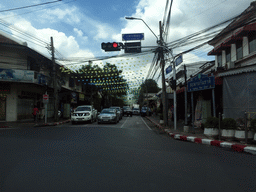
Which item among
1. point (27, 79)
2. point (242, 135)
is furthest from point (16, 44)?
point (242, 135)

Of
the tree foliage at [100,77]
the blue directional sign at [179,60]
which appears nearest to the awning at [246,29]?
the blue directional sign at [179,60]

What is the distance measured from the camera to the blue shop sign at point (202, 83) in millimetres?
11012

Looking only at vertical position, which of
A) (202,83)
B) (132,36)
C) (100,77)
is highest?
(132,36)

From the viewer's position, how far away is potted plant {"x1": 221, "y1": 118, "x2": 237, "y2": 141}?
954 cm

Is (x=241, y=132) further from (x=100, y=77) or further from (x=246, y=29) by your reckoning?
(x=100, y=77)

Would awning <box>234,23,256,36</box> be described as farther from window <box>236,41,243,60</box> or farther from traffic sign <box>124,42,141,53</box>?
traffic sign <box>124,42,141,53</box>

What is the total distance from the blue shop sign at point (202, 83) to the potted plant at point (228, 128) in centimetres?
202

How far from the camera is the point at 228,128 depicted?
31.7 ft

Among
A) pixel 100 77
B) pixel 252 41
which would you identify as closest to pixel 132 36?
pixel 252 41

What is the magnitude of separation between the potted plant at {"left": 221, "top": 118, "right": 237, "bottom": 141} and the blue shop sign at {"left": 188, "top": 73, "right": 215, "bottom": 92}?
6.63 feet

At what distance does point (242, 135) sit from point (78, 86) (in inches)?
1356

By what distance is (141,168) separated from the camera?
16.1ft

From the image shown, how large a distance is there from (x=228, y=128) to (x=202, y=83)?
2927mm

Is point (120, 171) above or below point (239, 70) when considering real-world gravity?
below
